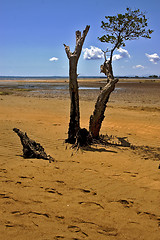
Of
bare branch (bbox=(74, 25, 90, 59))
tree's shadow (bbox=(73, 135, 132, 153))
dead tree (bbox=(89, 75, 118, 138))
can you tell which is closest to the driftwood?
tree's shadow (bbox=(73, 135, 132, 153))

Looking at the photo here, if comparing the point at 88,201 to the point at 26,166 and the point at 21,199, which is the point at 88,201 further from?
the point at 26,166

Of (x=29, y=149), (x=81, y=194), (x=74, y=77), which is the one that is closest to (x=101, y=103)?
(x=74, y=77)

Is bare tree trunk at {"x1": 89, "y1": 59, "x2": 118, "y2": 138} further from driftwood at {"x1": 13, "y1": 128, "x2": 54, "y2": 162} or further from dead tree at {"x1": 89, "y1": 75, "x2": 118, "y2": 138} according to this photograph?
driftwood at {"x1": 13, "y1": 128, "x2": 54, "y2": 162}

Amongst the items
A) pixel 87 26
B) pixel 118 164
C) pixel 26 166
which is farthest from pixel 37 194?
pixel 87 26

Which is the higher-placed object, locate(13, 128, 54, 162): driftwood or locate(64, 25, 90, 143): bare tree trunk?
locate(64, 25, 90, 143): bare tree trunk

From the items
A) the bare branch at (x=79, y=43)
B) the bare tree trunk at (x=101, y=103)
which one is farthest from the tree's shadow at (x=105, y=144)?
the bare branch at (x=79, y=43)

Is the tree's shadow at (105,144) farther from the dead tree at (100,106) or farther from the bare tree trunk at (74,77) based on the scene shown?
the bare tree trunk at (74,77)

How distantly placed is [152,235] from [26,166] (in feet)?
9.66

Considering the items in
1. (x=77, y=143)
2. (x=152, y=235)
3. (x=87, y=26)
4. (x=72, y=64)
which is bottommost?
(x=152, y=235)

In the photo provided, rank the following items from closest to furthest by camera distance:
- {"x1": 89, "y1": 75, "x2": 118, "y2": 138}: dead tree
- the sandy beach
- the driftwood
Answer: the sandy beach < the driftwood < {"x1": 89, "y1": 75, "x2": 118, "y2": 138}: dead tree

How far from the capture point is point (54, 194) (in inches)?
150

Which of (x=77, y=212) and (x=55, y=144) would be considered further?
(x=55, y=144)

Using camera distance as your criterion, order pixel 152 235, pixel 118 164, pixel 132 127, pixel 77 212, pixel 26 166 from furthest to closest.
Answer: pixel 132 127 → pixel 118 164 → pixel 26 166 → pixel 77 212 → pixel 152 235

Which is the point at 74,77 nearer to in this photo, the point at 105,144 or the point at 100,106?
the point at 100,106
